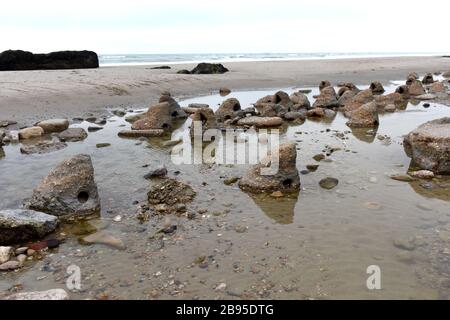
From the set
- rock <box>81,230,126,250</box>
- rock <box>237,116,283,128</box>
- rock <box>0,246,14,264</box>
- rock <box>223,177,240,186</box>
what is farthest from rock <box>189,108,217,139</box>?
rock <box>0,246,14,264</box>

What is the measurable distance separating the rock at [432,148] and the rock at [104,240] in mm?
5648

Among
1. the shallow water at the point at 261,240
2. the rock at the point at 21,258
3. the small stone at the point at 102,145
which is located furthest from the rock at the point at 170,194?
the small stone at the point at 102,145

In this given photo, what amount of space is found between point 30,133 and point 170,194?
20.3 feet

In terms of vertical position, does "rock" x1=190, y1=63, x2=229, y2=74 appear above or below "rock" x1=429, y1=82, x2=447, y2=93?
above

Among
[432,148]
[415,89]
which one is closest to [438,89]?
[415,89]

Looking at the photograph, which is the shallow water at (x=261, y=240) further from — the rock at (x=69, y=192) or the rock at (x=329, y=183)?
the rock at (x=69, y=192)

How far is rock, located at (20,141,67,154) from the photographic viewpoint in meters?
9.16

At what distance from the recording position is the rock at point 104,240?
4.98 m

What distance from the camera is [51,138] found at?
10.7 metres

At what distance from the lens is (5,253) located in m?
4.65

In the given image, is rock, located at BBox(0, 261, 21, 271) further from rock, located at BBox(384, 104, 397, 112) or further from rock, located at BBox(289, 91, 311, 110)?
rock, located at BBox(384, 104, 397, 112)

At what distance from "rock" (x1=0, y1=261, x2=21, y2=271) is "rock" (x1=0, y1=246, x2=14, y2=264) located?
0.09 meters
